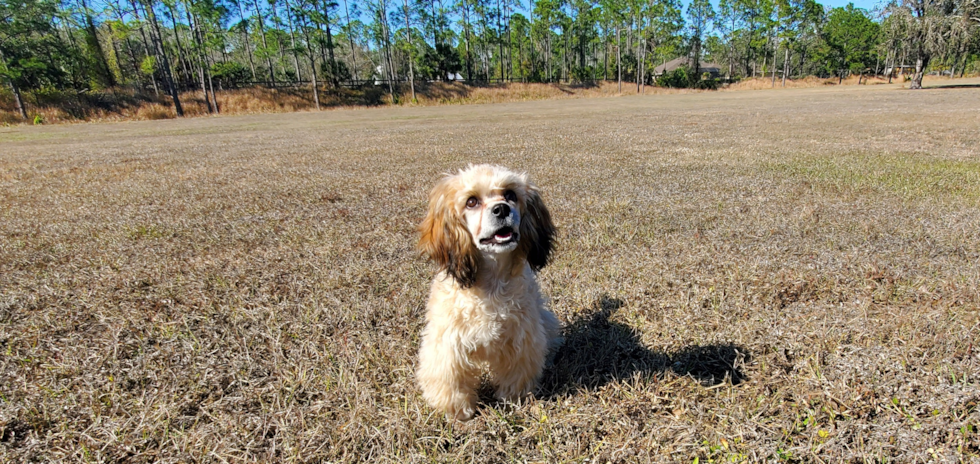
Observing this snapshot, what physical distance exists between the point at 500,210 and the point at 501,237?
139 millimetres

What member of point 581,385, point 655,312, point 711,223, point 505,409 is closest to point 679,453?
point 581,385

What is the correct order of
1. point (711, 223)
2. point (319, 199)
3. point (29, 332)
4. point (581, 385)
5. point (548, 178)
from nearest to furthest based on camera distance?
point (581, 385) → point (29, 332) → point (711, 223) → point (319, 199) → point (548, 178)

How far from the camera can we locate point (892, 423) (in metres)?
2.19

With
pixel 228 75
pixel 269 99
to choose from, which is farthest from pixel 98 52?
pixel 269 99

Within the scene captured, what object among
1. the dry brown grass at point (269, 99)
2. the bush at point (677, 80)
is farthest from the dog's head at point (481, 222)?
the bush at point (677, 80)

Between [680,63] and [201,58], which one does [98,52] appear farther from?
[680,63]

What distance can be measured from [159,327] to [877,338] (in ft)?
17.2

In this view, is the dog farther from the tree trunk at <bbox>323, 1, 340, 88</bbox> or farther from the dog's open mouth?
the tree trunk at <bbox>323, 1, 340, 88</bbox>

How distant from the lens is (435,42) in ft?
199

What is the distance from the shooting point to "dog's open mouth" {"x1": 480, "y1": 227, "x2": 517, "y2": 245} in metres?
2.23

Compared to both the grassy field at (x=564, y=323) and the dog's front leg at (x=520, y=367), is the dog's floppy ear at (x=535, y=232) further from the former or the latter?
the grassy field at (x=564, y=323)

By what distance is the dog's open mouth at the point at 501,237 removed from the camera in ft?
7.33

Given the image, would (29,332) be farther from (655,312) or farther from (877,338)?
(877,338)

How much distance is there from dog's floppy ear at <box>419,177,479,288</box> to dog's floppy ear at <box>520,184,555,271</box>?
30cm
